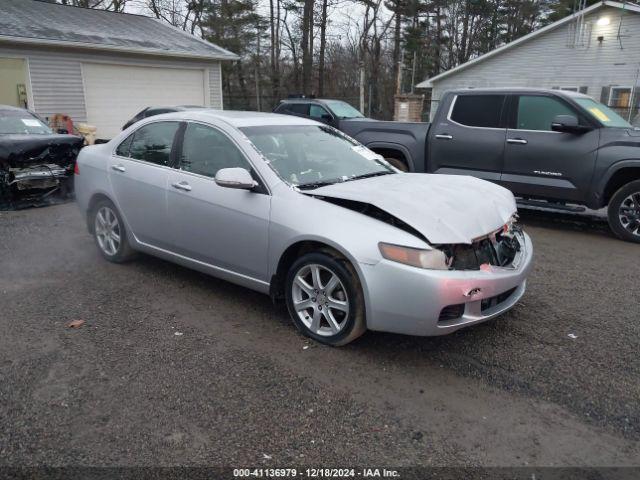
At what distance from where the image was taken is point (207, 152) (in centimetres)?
450

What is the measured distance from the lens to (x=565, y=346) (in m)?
3.73

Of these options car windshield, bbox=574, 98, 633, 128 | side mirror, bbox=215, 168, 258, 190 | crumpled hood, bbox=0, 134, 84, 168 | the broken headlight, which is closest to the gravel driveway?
the broken headlight

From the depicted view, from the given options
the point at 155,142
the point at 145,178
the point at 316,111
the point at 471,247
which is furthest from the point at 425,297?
the point at 316,111

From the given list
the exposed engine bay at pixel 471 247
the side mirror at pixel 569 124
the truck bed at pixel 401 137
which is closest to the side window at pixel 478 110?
the truck bed at pixel 401 137

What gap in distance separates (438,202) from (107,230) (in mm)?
3590

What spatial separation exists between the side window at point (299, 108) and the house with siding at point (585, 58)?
281 inches

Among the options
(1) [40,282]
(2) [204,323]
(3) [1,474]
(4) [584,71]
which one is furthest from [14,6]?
(4) [584,71]

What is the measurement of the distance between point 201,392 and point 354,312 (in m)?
1.11

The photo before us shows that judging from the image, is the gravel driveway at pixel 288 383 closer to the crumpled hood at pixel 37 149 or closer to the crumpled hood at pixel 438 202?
the crumpled hood at pixel 438 202

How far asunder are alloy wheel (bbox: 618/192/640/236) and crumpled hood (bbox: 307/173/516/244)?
10.2 feet

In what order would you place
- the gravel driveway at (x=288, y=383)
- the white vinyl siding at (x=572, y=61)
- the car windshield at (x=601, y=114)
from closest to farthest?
the gravel driveway at (x=288, y=383)
the car windshield at (x=601, y=114)
the white vinyl siding at (x=572, y=61)

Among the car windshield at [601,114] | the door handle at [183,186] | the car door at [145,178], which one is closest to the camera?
the door handle at [183,186]

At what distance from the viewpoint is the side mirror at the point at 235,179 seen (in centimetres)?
388

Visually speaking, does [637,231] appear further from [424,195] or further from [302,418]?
[302,418]
